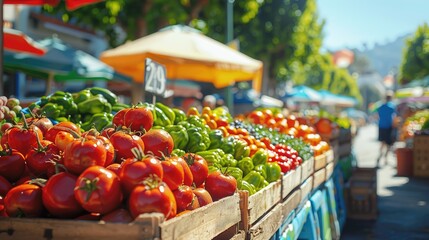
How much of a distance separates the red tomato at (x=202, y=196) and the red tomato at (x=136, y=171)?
0.42 meters

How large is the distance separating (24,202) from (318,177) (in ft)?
13.4

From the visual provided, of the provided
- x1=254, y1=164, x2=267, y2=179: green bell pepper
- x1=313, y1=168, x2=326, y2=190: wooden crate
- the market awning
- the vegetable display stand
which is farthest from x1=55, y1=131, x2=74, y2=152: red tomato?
the vegetable display stand

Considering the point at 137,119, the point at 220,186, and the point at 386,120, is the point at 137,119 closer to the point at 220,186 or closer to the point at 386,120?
the point at 220,186

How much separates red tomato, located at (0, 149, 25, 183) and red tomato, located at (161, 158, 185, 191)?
0.76m

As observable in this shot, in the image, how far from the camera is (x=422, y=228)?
24.6 feet

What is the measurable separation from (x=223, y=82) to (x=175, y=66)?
112cm

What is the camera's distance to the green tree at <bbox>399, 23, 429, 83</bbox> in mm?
40438

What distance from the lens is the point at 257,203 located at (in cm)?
343

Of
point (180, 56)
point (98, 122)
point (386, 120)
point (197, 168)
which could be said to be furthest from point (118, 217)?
point (386, 120)

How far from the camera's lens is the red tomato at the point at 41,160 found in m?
2.70

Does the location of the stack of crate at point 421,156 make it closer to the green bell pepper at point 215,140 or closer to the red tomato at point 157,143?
the green bell pepper at point 215,140

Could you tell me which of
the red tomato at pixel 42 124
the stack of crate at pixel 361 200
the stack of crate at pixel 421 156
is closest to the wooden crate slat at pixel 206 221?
the red tomato at pixel 42 124

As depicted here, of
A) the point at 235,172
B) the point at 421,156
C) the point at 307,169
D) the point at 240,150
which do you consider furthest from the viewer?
the point at 421,156

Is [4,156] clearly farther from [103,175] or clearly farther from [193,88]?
[193,88]
